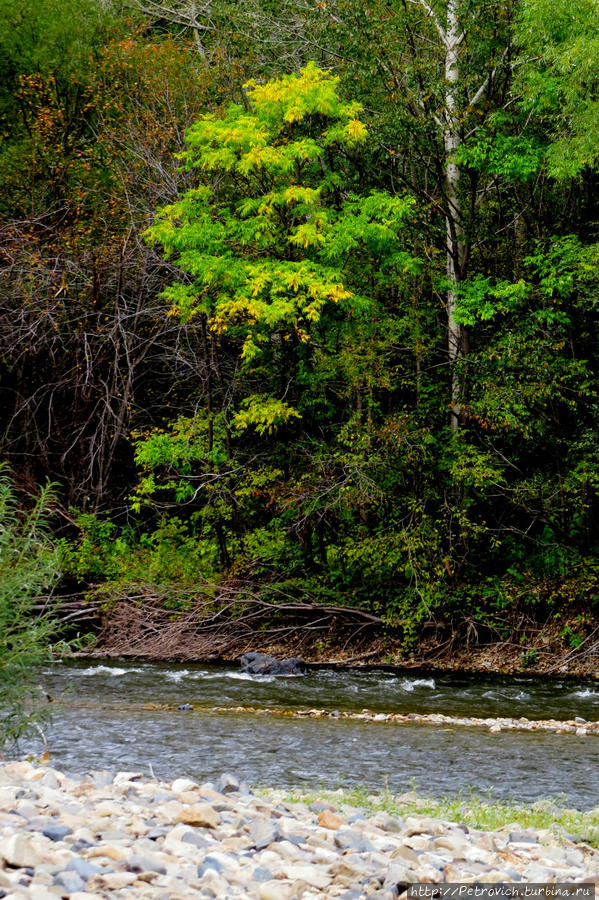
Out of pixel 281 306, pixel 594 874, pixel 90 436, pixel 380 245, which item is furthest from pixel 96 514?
pixel 594 874

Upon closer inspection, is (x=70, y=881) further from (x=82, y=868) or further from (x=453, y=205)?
(x=453, y=205)

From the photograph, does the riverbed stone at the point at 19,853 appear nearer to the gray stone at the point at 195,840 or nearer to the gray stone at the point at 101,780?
the gray stone at the point at 195,840

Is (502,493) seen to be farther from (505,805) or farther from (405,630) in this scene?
(505,805)

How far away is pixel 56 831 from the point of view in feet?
15.0

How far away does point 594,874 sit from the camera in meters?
4.70

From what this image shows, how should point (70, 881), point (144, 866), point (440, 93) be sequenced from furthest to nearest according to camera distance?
1. point (440, 93)
2. point (144, 866)
3. point (70, 881)

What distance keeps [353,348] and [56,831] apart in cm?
1478

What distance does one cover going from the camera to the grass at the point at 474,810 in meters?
6.23

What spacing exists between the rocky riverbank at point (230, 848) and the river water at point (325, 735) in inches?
70.9

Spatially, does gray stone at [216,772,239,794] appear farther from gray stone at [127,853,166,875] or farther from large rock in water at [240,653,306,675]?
large rock in water at [240,653,306,675]

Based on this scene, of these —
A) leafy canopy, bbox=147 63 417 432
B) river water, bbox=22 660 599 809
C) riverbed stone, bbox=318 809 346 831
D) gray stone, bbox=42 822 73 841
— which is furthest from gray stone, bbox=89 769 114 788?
leafy canopy, bbox=147 63 417 432

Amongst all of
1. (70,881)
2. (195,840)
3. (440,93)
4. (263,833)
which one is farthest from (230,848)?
(440,93)

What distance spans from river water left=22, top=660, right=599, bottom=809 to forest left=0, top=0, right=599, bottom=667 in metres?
2.82

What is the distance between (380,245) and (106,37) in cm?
1543
